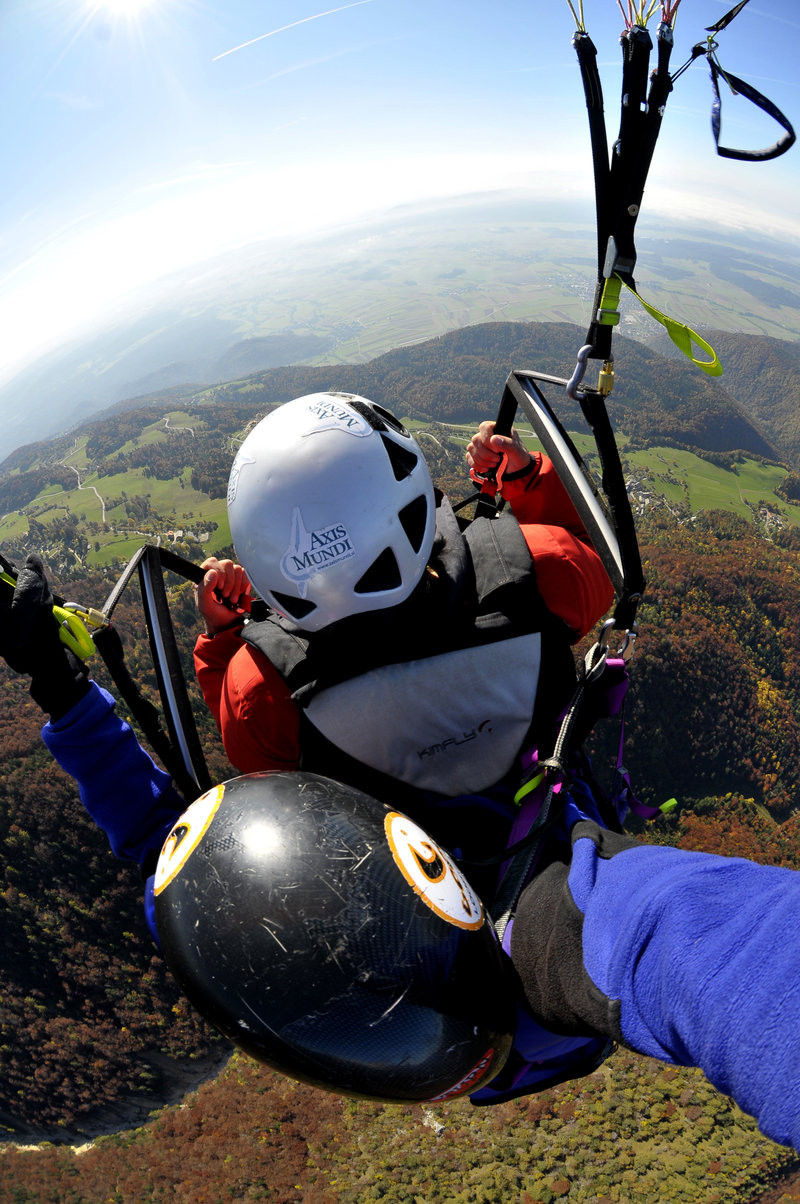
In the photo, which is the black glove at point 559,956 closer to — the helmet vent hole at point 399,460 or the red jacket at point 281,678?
the red jacket at point 281,678

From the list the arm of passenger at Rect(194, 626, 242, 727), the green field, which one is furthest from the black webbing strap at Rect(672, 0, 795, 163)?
the green field

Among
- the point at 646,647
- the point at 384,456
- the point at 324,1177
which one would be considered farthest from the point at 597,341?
the point at 646,647

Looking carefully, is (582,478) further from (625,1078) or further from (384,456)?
(625,1078)

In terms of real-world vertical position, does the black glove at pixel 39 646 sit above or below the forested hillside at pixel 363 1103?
above

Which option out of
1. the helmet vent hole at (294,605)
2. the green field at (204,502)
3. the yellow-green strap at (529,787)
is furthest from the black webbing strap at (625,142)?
the green field at (204,502)

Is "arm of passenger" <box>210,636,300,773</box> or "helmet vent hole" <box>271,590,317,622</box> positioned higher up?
"helmet vent hole" <box>271,590,317,622</box>

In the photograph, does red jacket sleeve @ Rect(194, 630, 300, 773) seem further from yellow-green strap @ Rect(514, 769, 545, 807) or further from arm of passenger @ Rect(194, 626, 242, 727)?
yellow-green strap @ Rect(514, 769, 545, 807)
